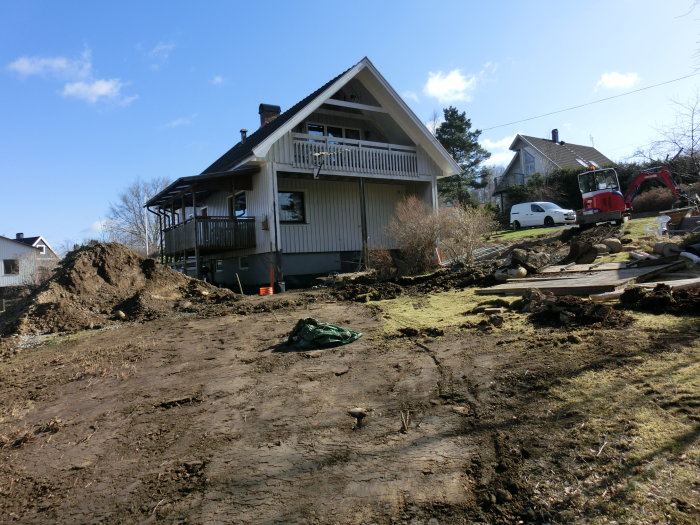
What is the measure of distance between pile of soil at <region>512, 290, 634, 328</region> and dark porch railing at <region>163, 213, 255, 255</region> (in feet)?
38.1

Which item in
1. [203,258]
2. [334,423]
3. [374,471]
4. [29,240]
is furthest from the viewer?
[29,240]

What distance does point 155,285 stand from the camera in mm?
12008

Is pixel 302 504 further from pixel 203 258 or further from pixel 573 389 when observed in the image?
pixel 203 258

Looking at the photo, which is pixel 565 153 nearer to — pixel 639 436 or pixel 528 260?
pixel 528 260

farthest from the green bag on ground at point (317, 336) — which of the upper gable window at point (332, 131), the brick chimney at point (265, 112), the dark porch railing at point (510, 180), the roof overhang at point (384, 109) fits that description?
the dark porch railing at point (510, 180)

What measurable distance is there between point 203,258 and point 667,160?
1734 cm

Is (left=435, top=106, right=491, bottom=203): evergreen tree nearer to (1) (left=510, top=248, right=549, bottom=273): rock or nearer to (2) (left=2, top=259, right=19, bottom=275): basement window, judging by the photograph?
(1) (left=510, top=248, right=549, bottom=273): rock

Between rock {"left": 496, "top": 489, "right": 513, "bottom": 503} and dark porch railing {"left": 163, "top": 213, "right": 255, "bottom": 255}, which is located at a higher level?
dark porch railing {"left": 163, "top": 213, "right": 255, "bottom": 255}

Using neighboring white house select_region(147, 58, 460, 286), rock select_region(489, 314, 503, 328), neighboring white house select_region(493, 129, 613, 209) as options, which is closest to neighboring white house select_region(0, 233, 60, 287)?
neighboring white house select_region(147, 58, 460, 286)

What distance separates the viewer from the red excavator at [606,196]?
62.6 feet

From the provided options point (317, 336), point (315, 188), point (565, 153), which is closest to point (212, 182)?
point (315, 188)

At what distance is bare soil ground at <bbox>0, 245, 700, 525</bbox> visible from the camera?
8.45 ft

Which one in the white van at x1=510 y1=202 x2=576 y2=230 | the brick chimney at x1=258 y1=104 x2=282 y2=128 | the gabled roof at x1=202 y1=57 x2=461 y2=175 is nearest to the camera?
the gabled roof at x1=202 y1=57 x2=461 y2=175

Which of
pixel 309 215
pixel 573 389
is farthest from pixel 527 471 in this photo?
pixel 309 215
